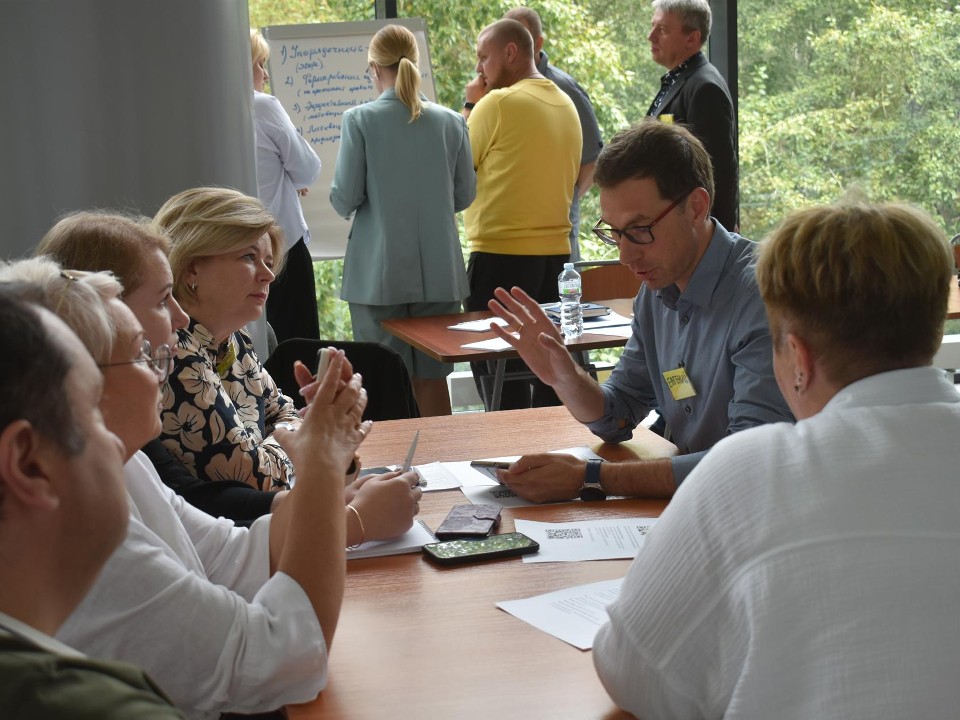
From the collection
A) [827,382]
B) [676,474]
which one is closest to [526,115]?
[676,474]

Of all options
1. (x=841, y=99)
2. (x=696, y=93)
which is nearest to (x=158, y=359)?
(x=696, y=93)

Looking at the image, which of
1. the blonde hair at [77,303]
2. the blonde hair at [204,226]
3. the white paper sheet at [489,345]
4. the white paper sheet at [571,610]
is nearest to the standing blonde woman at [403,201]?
the white paper sheet at [489,345]

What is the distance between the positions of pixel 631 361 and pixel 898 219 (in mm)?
1432

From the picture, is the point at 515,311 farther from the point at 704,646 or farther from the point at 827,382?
the point at 704,646

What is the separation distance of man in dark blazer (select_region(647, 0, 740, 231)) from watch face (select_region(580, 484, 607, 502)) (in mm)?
3275

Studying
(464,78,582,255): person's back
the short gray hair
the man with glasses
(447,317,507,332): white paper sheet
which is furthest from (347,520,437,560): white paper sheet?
the short gray hair

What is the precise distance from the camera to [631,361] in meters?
2.78

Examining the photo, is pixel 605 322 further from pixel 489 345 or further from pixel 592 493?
pixel 592 493

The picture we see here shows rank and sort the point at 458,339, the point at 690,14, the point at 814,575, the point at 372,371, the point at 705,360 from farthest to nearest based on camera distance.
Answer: the point at 690,14, the point at 458,339, the point at 372,371, the point at 705,360, the point at 814,575

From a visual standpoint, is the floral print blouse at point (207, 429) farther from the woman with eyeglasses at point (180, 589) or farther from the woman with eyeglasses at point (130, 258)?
the woman with eyeglasses at point (180, 589)

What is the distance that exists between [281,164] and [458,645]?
3.85 m

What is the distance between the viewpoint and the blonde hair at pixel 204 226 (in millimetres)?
2439

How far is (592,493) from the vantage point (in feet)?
7.09

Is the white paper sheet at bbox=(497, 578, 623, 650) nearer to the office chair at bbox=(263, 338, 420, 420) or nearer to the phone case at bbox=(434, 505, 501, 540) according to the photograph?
the phone case at bbox=(434, 505, 501, 540)
